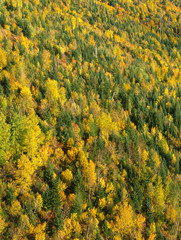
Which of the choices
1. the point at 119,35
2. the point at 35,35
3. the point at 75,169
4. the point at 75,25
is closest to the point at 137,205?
the point at 75,169

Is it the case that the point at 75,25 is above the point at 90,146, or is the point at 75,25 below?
above

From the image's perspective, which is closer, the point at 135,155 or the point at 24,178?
the point at 24,178

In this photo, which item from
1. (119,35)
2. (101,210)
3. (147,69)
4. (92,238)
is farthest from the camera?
(119,35)

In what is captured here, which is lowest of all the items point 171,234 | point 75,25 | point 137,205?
point 171,234

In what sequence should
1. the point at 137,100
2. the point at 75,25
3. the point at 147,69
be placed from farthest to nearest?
the point at 75,25, the point at 147,69, the point at 137,100

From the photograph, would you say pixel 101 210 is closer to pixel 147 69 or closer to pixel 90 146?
pixel 90 146

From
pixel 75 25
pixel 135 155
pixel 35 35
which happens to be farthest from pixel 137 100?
pixel 75 25
